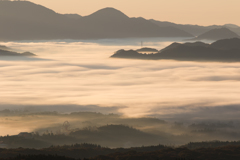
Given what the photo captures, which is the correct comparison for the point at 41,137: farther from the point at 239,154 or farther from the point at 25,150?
the point at 239,154

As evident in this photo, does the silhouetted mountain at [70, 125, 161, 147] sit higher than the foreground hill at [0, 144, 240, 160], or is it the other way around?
the foreground hill at [0, 144, 240, 160]

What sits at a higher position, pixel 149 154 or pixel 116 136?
pixel 149 154

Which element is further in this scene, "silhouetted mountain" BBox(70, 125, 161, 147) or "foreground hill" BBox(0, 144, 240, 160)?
"silhouetted mountain" BBox(70, 125, 161, 147)

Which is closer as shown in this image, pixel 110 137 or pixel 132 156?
pixel 132 156

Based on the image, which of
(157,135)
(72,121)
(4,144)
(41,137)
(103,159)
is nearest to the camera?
(103,159)

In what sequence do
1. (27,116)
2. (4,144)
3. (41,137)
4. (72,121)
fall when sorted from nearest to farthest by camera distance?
1. (4,144)
2. (41,137)
3. (72,121)
4. (27,116)

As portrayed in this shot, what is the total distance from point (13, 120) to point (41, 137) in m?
35.3

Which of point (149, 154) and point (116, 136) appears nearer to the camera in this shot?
point (149, 154)

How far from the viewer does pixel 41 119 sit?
125 meters

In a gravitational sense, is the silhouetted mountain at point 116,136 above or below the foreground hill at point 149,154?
below

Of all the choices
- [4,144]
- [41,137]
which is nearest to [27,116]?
[41,137]

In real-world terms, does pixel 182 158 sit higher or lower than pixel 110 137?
higher

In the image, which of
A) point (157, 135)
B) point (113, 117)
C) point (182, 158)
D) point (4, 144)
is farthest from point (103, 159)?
point (113, 117)

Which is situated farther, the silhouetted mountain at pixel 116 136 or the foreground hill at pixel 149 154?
the silhouetted mountain at pixel 116 136
